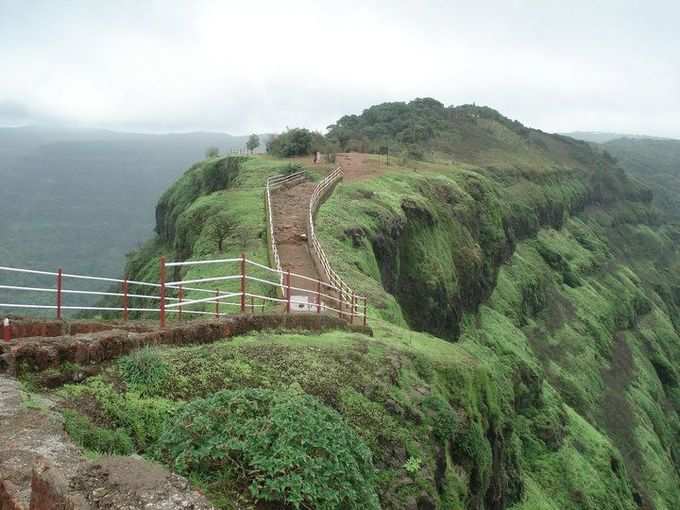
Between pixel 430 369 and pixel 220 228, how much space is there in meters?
14.2

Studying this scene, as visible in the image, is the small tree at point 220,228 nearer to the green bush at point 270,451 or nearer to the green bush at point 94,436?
the green bush at point 270,451

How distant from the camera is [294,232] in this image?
24953 millimetres

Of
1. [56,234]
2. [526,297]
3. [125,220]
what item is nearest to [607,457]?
[526,297]

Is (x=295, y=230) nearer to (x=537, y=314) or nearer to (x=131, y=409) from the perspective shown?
(x=131, y=409)

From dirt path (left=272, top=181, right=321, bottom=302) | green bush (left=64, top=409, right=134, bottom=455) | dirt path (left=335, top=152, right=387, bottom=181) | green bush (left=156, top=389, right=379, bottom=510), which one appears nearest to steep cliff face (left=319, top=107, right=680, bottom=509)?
dirt path (left=272, top=181, right=321, bottom=302)

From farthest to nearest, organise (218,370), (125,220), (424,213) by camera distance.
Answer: (125,220) < (424,213) < (218,370)

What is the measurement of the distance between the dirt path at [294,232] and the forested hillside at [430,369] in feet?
2.76

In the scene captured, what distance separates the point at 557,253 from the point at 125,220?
107680 mm

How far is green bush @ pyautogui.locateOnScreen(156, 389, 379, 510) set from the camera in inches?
213

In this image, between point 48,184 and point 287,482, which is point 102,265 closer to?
point 48,184

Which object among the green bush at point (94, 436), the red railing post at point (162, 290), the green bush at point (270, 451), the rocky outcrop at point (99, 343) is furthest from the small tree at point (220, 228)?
the green bush at point (94, 436)

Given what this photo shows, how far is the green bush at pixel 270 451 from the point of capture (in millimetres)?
5398

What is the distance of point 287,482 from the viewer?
531cm

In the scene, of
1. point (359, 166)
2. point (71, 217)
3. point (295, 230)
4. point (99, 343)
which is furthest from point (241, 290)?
point (71, 217)
